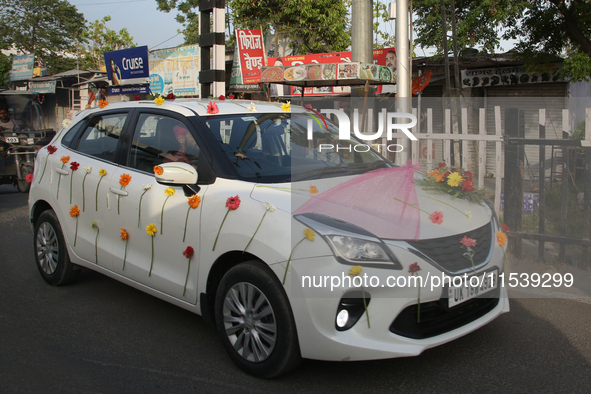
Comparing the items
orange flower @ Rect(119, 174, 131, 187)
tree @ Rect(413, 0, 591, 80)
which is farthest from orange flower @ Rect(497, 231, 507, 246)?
tree @ Rect(413, 0, 591, 80)

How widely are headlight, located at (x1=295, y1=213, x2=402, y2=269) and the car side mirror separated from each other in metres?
1.02

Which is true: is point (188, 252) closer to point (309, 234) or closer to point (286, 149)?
point (309, 234)

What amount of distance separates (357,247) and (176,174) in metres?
1.37

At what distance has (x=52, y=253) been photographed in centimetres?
519

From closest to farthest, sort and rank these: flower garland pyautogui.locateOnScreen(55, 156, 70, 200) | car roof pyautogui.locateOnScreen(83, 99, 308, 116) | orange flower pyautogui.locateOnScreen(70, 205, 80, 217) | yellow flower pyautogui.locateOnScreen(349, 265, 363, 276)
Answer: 1. yellow flower pyautogui.locateOnScreen(349, 265, 363, 276)
2. car roof pyautogui.locateOnScreen(83, 99, 308, 116)
3. orange flower pyautogui.locateOnScreen(70, 205, 80, 217)
4. flower garland pyautogui.locateOnScreen(55, 156, 70, 200)

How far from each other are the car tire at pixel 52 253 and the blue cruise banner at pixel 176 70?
20.5 meters

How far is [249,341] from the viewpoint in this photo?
3.35 m

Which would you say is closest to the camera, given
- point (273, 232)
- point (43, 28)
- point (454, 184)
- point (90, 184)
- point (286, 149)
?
point (273, 232)

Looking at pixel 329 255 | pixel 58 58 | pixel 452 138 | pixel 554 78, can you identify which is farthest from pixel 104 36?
pixel 329 255

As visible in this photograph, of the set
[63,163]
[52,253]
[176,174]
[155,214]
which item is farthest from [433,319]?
[52,253]

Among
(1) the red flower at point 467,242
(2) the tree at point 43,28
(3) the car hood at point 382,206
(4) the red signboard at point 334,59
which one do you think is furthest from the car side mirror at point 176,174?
(2) the tree at point 43,28

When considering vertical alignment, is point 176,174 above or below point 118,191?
above

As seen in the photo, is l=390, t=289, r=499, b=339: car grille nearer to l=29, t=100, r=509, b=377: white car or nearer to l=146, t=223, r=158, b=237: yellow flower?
l=29, t=100, r=509, b=377: white car

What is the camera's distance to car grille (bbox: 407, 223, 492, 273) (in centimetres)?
309
